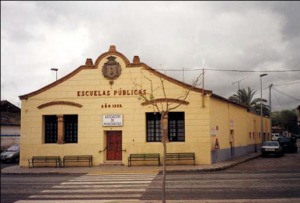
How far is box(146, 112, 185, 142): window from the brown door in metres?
2.09

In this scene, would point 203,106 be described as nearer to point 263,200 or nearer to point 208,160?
point 208,160

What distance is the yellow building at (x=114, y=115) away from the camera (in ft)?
81.1

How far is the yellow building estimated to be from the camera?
24719 mm

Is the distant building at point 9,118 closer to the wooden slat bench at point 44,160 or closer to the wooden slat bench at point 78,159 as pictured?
the wooden slat bench at point 44,160

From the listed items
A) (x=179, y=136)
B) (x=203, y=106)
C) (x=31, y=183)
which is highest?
(x=203, y=106)

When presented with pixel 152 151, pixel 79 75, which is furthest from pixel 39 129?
pixel 152 151

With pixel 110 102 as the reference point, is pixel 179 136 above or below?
below

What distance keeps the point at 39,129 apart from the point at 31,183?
9913 millimetres

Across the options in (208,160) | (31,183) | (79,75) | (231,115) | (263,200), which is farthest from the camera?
(231,115)

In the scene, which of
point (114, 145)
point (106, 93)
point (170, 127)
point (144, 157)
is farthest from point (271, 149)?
point (106, 93)

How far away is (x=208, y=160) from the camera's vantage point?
24219 mm

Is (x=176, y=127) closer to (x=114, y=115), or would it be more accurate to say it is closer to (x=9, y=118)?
(x=114, y=115)

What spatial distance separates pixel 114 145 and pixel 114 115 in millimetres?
2114

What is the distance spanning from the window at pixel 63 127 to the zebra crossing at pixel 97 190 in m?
9.26
